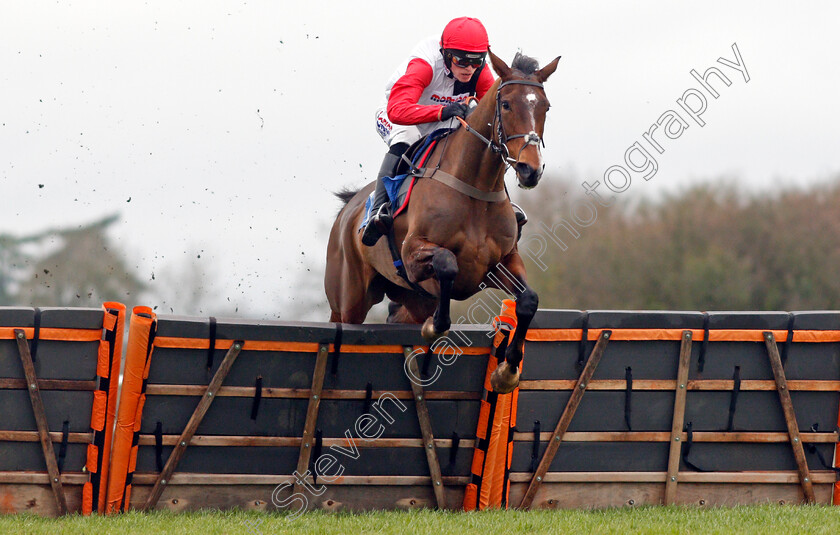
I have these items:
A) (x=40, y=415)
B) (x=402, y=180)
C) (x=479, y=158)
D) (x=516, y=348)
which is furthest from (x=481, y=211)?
(x=40, y=415)

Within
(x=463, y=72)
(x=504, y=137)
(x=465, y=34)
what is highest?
(x=465, y=34)

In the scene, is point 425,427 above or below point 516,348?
below

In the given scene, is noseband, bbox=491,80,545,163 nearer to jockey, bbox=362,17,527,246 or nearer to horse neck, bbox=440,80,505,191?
horse neck, bbox=440,80,505,191

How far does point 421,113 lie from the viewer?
5.27 m

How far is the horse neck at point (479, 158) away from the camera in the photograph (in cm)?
518

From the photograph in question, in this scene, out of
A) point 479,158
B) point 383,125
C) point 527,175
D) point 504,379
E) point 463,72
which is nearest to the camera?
point 527,175

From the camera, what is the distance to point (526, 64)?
4.93m

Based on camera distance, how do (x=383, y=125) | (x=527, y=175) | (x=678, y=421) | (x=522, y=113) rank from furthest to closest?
(x=383, y=125) → (x=678, y=421) → (x=522, y=113) → (x=527, y=175)

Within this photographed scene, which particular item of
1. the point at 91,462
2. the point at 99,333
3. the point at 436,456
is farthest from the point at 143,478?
the point at 436,456

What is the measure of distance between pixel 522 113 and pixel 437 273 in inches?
37.6

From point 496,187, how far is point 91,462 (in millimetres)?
2636

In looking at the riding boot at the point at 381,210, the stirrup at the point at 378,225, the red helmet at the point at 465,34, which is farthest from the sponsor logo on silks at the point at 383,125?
the red helmet at the point at 465,34

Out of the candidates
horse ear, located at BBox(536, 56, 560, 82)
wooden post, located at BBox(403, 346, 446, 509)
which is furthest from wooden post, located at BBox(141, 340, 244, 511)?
horse ear, located at BBox(536, 56, 560, 82)

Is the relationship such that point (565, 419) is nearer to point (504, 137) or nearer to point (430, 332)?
point (430, 332)
